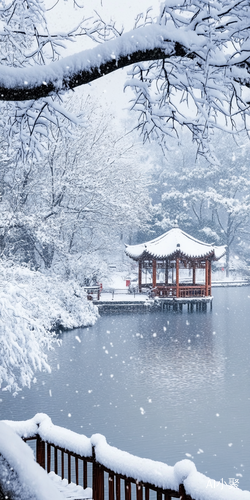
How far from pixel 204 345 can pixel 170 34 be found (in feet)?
46.0

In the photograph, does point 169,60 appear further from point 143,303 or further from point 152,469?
point 143,303

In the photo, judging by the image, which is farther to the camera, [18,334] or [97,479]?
[18,334]

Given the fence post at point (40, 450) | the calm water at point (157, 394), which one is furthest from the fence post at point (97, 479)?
the calm water at point (157, 394)

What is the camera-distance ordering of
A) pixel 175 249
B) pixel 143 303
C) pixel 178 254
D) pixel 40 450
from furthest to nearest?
1. pixel 178 254
2. pixel 175 249
3. pixel 143 303
4. pixel 40 450

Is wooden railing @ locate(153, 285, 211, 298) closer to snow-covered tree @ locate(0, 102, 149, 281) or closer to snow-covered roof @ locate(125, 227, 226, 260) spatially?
snow-covered roof @ locate(125, 227, 226, 260)

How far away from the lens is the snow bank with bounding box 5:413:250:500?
2.79 m

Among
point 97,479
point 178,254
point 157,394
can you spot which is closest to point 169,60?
point 97,479

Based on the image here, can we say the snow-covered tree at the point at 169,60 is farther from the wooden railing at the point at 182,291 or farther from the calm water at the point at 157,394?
the wooden railing at the point at 182,291

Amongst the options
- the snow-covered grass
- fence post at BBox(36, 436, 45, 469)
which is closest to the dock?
the snow-covered grass

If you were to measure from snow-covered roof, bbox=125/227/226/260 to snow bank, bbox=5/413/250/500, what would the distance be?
21819mm

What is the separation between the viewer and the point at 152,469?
3.18 metres

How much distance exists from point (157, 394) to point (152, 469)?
794 centimetres

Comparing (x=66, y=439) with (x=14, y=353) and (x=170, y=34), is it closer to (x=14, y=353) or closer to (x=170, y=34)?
(x=170, y=34)

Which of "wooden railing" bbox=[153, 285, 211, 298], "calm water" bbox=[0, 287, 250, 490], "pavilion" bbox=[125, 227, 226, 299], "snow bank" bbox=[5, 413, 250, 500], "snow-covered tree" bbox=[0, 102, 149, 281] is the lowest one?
"calm water" bbox=[0, 287, 250, 490]
